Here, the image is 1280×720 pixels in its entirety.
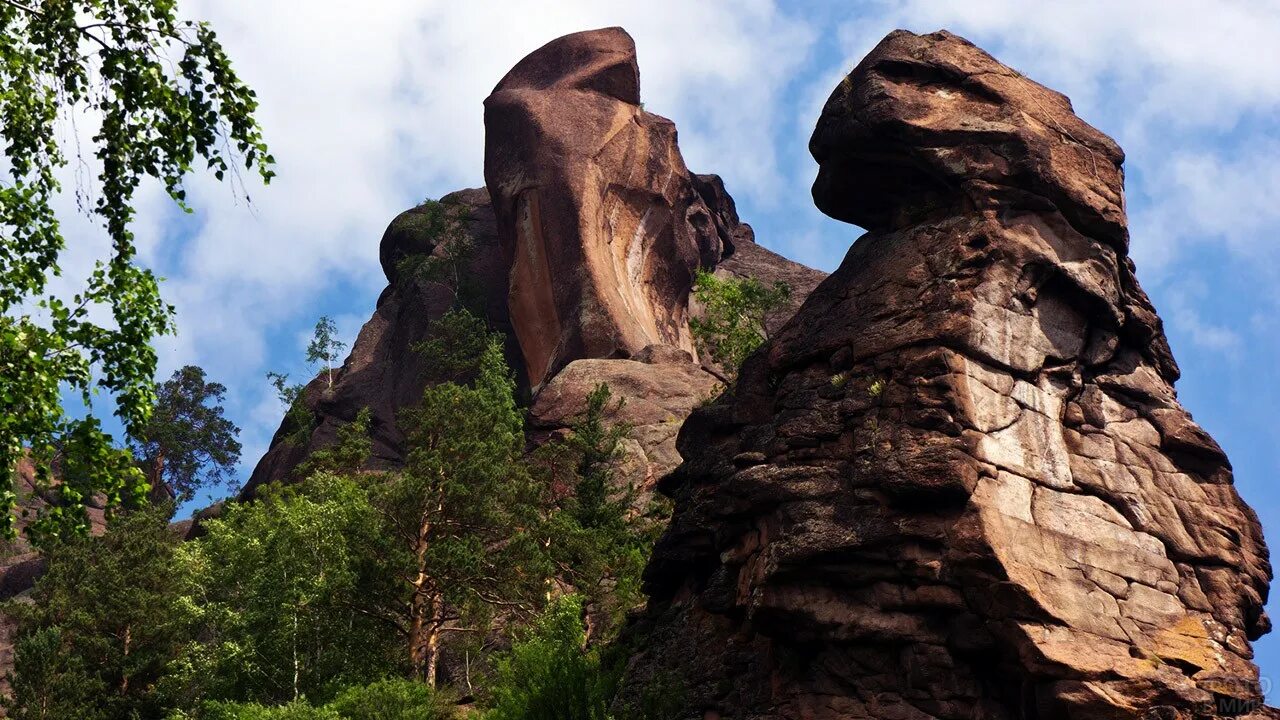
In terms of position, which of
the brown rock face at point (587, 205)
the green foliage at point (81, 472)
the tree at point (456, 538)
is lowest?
the green foliage at point (81, 472)

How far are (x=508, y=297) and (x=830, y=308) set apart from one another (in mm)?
39731

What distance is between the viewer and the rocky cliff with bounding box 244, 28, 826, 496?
2347 inches

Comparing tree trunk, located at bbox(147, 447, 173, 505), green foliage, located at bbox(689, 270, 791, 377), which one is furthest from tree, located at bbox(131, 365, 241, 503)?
green foliage, located at bbox(689, 270, 791, 377)

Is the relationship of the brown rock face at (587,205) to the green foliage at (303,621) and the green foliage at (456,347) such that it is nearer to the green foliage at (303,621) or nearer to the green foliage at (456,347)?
the green foliage at (456,347)

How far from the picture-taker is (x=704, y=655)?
23.3 meters

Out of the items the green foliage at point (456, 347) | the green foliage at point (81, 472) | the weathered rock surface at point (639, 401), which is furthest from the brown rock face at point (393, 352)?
the green foliage at point (81, 472)

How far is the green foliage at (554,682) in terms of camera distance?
2402 centimetres

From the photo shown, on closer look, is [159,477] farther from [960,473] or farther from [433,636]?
[960,473]

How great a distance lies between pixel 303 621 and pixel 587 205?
3329cm

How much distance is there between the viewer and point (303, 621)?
31.3 metres

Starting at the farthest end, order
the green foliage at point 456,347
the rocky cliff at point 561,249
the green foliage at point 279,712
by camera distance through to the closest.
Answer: the green foliage at point 456,347
the rocky cliff at point 561,249
the green foliage at point 279,712

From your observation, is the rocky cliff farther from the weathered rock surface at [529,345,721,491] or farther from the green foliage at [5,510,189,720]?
the green foliage at [5,510,189,720]

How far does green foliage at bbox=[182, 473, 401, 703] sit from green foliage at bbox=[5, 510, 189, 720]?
3101mm

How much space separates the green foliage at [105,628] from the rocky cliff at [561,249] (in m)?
17.8
